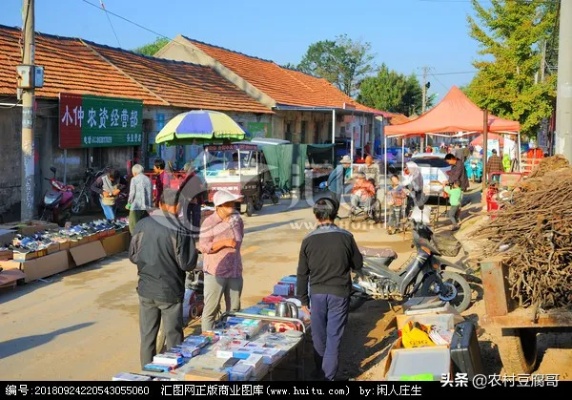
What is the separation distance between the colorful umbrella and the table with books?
963 centimetres

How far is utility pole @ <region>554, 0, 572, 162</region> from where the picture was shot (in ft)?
30.7

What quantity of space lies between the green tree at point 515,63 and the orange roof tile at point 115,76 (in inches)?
377

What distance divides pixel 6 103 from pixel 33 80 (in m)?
2.66

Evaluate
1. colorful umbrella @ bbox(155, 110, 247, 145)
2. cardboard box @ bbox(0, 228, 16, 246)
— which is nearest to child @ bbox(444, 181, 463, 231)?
colorful umbrella @ bbox(155, 110, 247, 145)

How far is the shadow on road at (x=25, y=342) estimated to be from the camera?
676 cm

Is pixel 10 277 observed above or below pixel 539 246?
below

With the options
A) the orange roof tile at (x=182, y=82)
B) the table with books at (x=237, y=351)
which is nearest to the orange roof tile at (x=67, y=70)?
the orange roof tile at (x=182, y=82)

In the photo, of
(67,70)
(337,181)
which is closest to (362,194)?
(337,181)

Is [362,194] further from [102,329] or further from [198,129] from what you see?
[102,329]

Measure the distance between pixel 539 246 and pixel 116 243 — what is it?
8636mm

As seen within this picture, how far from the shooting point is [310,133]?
113 feet

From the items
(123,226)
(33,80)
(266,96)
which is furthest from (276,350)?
(266,96)

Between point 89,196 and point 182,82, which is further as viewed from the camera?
point 182,82

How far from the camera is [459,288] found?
27.8 ft
